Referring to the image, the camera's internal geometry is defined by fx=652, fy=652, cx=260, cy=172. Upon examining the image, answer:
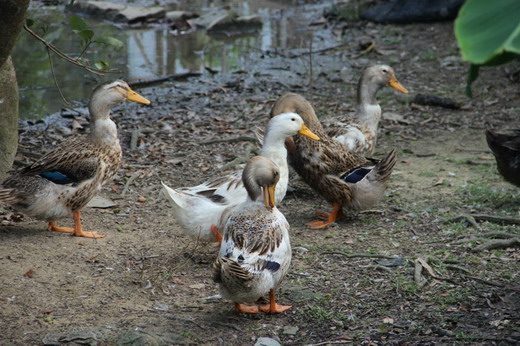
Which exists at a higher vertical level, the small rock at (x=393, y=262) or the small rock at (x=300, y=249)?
the small rock at (x=393, y=262)

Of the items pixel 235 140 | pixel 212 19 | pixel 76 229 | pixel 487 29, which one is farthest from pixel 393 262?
pixel 212 19

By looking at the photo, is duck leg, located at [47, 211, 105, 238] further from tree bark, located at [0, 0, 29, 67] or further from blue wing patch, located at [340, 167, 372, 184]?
blue wing patch, located at [340, 167, 372, 184]

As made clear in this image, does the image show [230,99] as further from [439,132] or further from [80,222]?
[80,222]

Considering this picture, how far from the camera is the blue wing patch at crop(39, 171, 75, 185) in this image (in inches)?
225

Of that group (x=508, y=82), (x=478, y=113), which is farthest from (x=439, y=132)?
(x=508, y=82)

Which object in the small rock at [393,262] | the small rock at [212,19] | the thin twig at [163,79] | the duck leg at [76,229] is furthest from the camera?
the small rock at [212,19]

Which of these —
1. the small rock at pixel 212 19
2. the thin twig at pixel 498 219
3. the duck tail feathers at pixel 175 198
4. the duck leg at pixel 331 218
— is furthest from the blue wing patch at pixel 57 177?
the small rock at pixel 212 19

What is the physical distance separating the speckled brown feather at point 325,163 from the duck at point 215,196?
62 centimetres

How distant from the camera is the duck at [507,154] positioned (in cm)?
630

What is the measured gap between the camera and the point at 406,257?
5.55 m

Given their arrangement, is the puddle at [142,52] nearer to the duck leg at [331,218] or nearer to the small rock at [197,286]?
the duck leg at [331,218]

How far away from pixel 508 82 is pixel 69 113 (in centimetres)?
693

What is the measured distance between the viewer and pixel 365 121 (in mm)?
7461

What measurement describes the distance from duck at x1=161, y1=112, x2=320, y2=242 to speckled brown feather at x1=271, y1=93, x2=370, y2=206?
620 mm
